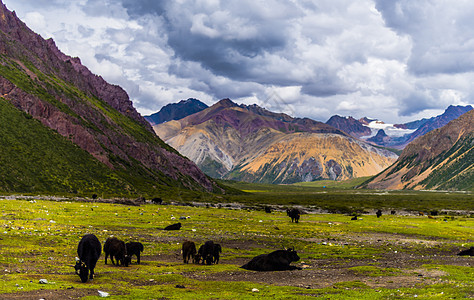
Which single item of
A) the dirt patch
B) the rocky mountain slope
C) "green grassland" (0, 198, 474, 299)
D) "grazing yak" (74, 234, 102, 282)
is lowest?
"green grassland" (0, 198, 474, 299)

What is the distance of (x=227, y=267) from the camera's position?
27641mm

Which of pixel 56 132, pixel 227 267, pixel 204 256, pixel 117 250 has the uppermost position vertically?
pixel 56 132

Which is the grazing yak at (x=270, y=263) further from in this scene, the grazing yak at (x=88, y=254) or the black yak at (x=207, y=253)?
the grazing yak at (x=88, y=254)

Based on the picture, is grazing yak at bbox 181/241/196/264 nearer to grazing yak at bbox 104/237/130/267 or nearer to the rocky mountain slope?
grazing yak at bbox 104/237/130/267

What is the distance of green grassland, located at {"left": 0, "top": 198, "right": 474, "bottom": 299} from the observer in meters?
19.2

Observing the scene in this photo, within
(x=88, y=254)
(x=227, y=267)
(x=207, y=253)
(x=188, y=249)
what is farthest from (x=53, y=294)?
(x=207, y=253)

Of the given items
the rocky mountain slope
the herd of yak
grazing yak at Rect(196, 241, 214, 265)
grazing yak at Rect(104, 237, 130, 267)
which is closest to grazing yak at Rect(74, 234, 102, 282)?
the herd of yak

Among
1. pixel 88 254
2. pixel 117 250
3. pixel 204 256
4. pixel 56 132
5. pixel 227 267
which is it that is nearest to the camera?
pixel 88 254

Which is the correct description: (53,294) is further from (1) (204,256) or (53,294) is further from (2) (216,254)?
(2) (216,254)

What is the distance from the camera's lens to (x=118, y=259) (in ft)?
86.3

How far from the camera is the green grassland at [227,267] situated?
63.2 ft

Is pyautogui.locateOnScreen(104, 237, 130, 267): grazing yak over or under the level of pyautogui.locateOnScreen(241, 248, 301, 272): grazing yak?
over

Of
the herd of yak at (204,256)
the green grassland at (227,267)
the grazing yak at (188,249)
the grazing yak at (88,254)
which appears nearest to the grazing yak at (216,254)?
the herd of yak at (204,256)

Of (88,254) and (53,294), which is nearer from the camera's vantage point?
(53,294)
